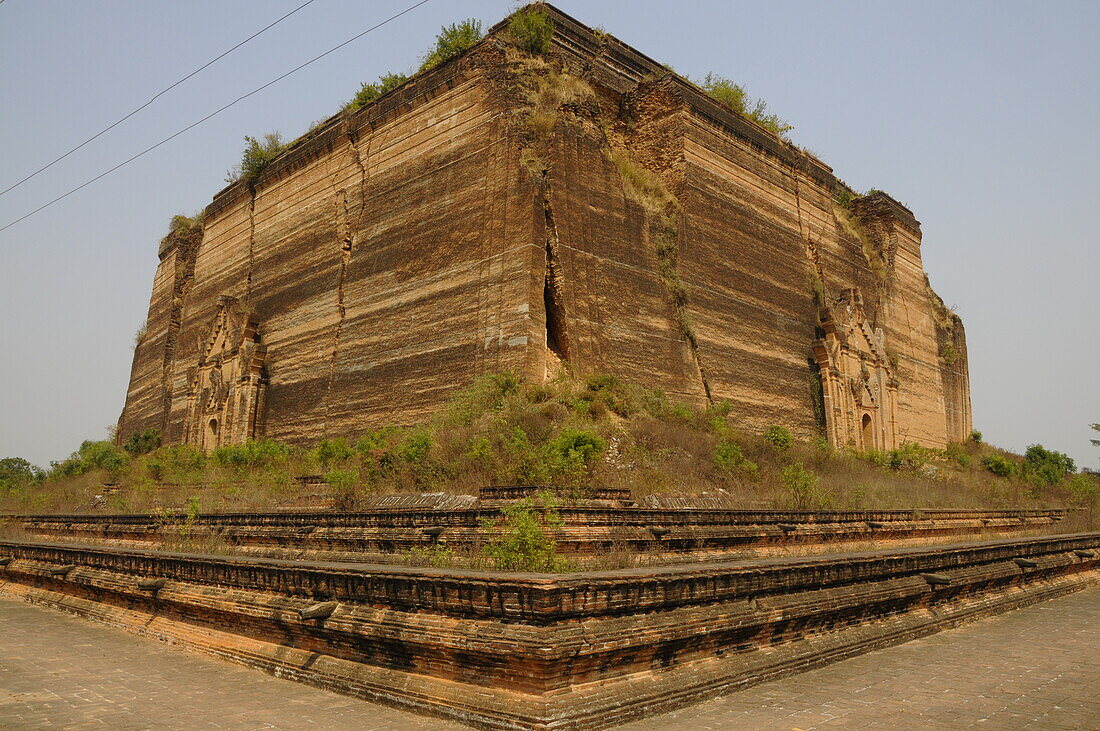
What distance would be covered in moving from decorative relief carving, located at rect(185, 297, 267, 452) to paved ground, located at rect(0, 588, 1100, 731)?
13231mm

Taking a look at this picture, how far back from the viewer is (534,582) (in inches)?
162

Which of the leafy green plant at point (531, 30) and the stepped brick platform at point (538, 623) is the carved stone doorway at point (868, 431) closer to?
the leafy green plant at point (531, 30)

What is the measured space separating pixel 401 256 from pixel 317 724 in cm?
1310

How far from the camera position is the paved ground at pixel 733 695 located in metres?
4.29

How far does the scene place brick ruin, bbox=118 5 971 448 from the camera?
14.7 meters

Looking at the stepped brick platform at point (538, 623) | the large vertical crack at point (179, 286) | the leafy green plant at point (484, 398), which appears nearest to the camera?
the stepped brick platform at point (538, 623)

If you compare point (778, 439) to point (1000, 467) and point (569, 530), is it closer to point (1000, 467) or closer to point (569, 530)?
point (569, 530)

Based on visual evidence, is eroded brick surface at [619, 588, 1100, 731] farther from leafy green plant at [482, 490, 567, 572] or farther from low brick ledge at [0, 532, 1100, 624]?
leafy green plant at [482, 490, 567, 572]

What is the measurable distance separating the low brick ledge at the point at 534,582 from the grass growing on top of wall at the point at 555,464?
241 centimetres

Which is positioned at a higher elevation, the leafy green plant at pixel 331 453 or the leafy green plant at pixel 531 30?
the leafy green plant at pixel 531 30

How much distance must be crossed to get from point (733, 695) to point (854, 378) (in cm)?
1776

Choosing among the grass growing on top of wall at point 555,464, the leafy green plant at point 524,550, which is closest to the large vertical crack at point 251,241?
the grass growing on top of wall at point 555,464

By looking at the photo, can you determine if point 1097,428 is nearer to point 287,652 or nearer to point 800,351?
point 800,351

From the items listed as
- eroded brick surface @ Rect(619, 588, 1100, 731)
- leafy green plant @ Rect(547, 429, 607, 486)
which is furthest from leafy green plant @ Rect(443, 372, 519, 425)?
Result: eroded brick surface @ Rect(619, 588, 1100, 731)
